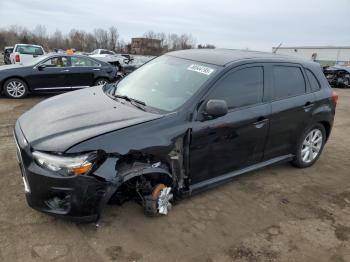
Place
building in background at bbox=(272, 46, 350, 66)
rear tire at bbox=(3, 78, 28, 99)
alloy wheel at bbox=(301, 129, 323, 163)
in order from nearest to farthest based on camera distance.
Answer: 1. alloy wheel at bbox=(301, 129, 323, 163)
2. rear tire at bbox=(3, 78, 28, 99)
3. building in background at bbox=(272, 46, 350, 66)

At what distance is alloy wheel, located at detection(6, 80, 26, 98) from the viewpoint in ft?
32.0

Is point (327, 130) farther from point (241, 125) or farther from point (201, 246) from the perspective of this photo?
point (201, 246)

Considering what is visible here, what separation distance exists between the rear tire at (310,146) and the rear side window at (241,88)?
130cm

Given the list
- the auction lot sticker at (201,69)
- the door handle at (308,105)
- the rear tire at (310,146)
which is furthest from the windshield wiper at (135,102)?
the rear tire at (310,146)

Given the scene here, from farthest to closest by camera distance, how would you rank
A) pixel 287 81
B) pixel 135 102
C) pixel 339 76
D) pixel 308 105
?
pixel 339 76
pixel 308 105
pixel 287 81
pixel 135 102

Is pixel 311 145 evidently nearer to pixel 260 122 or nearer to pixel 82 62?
pixel 260 122

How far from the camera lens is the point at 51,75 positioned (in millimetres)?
10172

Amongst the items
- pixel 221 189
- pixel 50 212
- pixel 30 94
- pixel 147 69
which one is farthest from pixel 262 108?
pixel 30 94

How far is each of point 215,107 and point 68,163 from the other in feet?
5.07

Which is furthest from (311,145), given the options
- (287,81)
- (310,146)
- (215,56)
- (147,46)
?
(147,46)

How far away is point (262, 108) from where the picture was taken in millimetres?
4184

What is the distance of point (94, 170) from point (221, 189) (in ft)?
6.65

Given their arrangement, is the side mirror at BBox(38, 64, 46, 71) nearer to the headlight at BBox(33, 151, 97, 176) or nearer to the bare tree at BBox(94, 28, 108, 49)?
the headlight at BBox(33, 151, 97, 176)

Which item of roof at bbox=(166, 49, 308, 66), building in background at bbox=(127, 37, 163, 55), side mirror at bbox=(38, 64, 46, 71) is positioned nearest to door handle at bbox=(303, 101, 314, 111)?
roof at bbox=(166, 49, 308, 66)
